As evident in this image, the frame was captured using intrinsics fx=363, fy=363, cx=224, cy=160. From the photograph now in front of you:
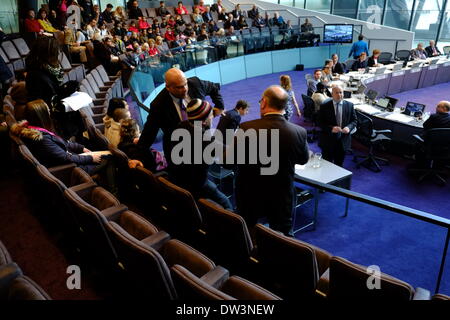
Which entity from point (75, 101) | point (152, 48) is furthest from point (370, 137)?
point (152, 48)

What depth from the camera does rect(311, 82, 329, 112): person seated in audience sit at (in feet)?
23.4

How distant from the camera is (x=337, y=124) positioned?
17.1 ft

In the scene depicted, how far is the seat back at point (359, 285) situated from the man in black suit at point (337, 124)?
11.0 feet

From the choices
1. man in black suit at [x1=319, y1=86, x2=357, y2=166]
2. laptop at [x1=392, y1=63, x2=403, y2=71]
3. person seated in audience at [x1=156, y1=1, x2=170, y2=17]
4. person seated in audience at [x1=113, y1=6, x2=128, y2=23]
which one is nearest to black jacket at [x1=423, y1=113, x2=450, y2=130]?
man in black suit at [x1=319, y1=86, x2=357, y2=166]

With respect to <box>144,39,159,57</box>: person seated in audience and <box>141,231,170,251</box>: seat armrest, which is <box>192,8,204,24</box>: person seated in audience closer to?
<box>144,39,159,57</box>: person seated in audience

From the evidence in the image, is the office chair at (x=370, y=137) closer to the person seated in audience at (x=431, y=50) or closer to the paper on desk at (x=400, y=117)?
the paper on desk at (x=400, y=117)

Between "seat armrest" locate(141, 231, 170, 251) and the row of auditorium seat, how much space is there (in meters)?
0.80

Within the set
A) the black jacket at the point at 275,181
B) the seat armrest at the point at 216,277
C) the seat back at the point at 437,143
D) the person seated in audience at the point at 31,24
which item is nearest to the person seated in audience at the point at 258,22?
the person seated in audience at the point at 31,24

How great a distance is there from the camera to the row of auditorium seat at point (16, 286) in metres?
1.55

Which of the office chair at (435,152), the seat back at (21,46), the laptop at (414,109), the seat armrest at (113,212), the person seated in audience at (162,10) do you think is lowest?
the office chair at (435,152)

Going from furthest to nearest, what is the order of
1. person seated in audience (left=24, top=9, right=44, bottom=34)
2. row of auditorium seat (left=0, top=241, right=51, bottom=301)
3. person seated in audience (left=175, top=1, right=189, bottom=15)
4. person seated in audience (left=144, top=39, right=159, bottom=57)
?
1. person seated in audience (left=175, top=1, right=189, bottom=15)
2. person seated in audience (left=144, top=39, right=159, bottom=57)
3. person seated in audience (left=24, top=9, right=44, bottom=34)
4. row of auditorium seat (left=0, top=241, right=51, bottom=301)

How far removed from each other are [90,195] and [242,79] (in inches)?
415

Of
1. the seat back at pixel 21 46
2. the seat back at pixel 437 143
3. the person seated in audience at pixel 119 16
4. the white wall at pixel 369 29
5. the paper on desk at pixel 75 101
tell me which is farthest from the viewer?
the white wall at pixel 369 29

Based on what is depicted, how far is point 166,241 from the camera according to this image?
2520 mm
